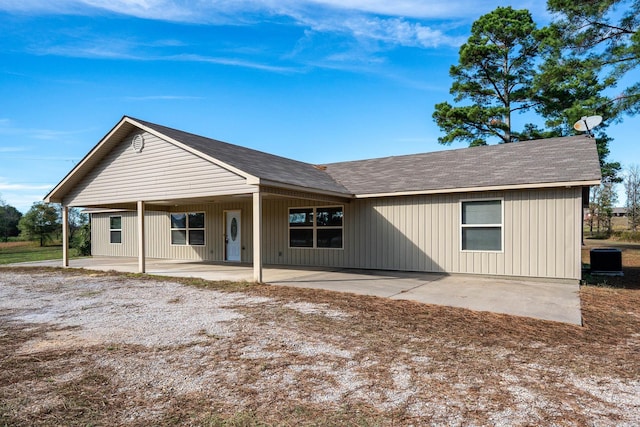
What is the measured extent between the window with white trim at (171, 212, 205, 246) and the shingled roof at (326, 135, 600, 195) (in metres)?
5.97

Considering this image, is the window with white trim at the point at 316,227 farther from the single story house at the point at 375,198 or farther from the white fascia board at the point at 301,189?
the white fascia board at the point at 301,189

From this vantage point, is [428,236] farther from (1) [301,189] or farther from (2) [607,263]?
(2) [607,263]

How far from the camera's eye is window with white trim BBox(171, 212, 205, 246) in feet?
52.2

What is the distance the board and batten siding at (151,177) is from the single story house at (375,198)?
0.03 m

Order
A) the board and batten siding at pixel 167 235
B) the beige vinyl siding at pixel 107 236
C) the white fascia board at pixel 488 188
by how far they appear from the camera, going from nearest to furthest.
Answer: the white fascia board at pixel 488 188
the board and batten siding at pixel 167 235
the beige vinyl siding at pixel 107 236

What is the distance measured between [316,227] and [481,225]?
5195 mm

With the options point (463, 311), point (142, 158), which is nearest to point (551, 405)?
point (463, 311)

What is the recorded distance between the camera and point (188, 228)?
16.3m

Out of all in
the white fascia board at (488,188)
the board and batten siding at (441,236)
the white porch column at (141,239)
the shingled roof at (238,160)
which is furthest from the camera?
the white porch column at (141,239)

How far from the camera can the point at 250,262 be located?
14.2 m

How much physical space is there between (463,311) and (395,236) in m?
5.27

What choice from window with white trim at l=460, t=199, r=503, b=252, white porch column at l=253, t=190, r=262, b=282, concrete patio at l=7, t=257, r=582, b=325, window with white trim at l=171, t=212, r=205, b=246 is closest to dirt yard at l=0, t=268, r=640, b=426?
concrete patio at l=7, t=257, r=582, b=325

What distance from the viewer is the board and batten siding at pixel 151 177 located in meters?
9.72

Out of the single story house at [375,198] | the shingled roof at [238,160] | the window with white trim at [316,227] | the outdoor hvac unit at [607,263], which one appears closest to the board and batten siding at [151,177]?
the single story house at [375,198]
